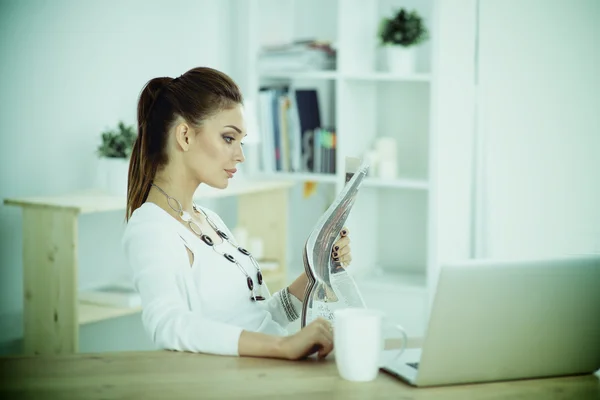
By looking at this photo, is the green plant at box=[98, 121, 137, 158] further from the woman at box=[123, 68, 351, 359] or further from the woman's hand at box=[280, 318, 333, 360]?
the woman's hand at box=[280, 318, 333, 360]

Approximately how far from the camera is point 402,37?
3.63 meters

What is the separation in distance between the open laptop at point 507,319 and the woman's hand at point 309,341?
6.1 inches

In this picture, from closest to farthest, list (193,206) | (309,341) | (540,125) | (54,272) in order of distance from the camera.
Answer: (309,341), (193,206), (54,272), (540,125)

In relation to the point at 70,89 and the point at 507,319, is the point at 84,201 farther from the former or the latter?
the point at 507,319

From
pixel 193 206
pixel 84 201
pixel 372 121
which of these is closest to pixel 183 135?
pixel 193 206

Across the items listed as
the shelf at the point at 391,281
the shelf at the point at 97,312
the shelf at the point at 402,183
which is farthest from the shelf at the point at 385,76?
the shelf at the point at 97,312

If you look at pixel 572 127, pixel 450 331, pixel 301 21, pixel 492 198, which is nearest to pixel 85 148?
pixel 301 21

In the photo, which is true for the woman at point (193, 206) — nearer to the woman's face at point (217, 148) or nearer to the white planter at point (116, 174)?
the woman's face at point (217, 148)

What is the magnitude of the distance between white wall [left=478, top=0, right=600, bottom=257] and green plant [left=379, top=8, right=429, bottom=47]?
0.29 m

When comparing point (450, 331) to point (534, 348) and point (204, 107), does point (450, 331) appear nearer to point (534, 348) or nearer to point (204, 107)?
point (534, 348)

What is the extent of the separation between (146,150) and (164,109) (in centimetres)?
11

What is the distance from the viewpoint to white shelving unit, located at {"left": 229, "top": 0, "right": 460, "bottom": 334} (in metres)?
3.68

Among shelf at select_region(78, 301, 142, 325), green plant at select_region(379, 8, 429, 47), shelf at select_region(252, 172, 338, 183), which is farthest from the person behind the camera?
shelf at select_region(252, 172, 338, 183)

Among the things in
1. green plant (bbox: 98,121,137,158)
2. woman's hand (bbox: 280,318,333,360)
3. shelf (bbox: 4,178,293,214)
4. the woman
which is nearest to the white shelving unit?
shelf (bbox: 4,178,293,214)
